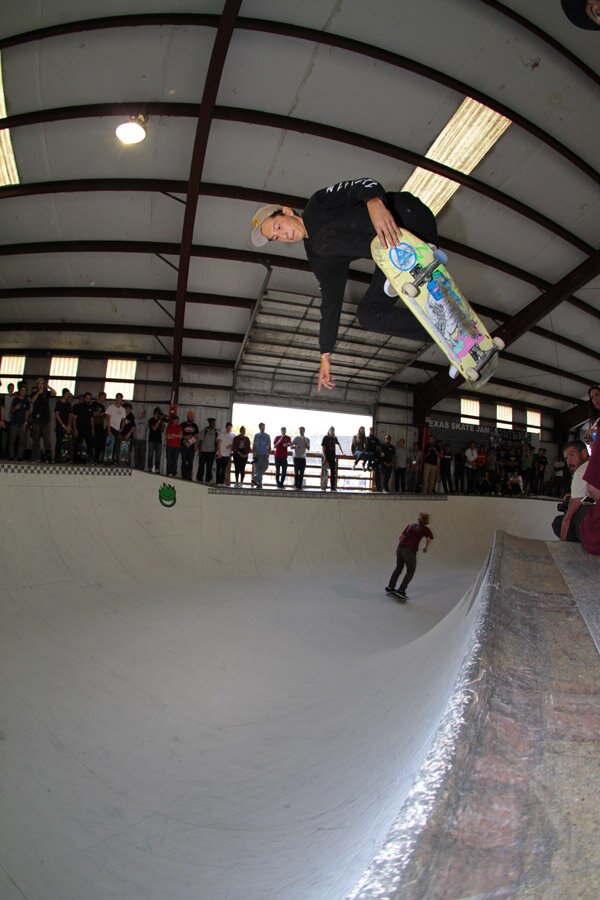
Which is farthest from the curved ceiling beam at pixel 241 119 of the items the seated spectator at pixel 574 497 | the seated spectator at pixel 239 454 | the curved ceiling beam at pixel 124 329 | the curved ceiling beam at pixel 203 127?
the curved ceiling beam at pixel 124 329

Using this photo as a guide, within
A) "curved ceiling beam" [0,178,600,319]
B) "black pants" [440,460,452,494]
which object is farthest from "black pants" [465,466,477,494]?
"curved ceiling beam" [0,178,600,319]

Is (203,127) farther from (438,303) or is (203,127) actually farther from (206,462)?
(206,462)

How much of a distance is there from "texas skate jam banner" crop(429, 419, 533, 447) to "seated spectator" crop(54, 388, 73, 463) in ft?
44.0

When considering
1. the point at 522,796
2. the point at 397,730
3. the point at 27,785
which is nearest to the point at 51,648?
the point at 27,785

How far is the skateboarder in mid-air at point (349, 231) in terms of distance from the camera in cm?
278

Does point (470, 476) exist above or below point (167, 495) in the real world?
above

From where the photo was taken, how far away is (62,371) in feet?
54.0

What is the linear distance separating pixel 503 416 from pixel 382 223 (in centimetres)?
2203

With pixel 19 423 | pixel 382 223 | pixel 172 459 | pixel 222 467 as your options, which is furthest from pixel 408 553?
pixel 19 423

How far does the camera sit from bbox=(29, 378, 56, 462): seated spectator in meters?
8.84

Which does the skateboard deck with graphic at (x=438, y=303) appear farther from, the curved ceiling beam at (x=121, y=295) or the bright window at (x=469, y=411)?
the bright window at (x=469, y=411)

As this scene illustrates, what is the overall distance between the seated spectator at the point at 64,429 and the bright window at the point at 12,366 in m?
8.71

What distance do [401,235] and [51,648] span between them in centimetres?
413

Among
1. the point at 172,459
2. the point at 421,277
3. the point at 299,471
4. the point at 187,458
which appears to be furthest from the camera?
the point at 299,471
